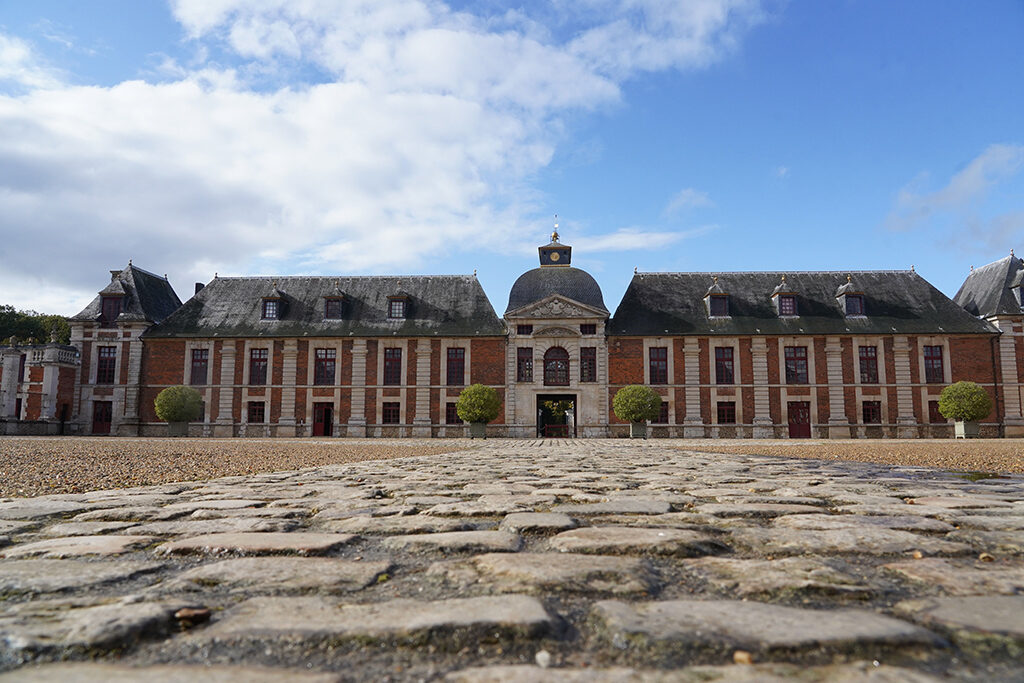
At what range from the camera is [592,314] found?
31047 millimetres

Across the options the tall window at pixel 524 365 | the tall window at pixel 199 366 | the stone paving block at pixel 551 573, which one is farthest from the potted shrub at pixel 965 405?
the tall window at pixel 199 366

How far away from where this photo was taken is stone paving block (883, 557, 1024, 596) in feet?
6.23

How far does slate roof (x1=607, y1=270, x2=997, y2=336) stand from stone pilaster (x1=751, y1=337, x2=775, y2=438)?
0.75 m

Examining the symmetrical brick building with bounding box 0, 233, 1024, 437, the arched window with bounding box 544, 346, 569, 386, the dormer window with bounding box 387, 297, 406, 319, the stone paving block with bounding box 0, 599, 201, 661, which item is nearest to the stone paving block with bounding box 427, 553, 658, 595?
the stone paving block with bounding box 0, 599, 201, 661

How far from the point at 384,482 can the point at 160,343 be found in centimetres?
3137

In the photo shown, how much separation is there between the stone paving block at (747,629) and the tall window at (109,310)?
3750 cm

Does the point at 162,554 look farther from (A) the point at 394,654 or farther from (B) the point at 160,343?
(B) the point at 160,343

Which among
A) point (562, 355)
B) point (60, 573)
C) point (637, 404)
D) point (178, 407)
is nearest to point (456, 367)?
point (562, 355)

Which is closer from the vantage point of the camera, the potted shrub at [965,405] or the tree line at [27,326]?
the potted shrub at [965,405]

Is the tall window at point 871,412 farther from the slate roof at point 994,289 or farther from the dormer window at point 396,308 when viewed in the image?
the dormer window at point 396,308

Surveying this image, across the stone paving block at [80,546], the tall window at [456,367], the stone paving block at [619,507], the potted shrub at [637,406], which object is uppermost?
the tall window at [456,367]

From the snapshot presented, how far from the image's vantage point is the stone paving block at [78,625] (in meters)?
1.46

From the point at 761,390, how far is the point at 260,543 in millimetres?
30295

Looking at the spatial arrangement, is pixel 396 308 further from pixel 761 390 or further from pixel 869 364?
pixel 869 364
